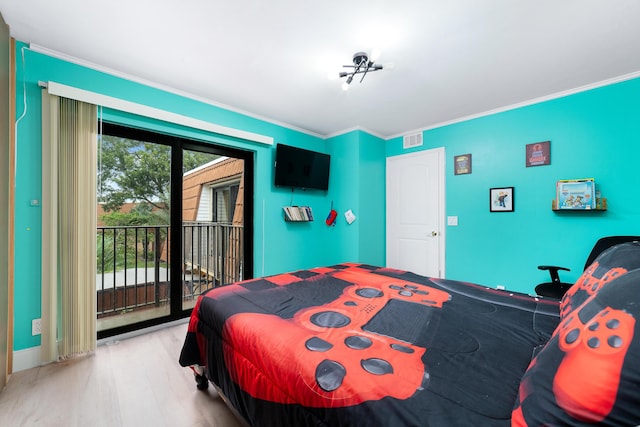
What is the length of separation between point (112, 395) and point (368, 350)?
6.00ft

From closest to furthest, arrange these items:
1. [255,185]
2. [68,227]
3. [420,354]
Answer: [420,354]
[68,227]
[255,185]

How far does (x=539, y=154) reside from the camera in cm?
283

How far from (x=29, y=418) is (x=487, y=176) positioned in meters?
4.39

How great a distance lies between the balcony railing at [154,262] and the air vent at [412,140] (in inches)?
108

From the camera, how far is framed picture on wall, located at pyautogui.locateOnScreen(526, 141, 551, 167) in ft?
9.13

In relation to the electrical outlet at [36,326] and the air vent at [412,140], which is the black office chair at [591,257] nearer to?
the air vent at [412,140]

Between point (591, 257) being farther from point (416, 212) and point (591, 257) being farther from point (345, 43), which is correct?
point (345, 43)

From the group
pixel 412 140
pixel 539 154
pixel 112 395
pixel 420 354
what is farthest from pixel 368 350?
pixel 412 140

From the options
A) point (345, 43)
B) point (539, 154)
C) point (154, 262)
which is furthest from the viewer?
point (154, 262)

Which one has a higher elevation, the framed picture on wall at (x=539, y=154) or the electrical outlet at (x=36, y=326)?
the framed picture on wall at (x=539, y=154)

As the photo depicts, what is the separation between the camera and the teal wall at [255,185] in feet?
6.50

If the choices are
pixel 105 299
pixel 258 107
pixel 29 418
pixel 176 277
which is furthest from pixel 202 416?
pixel 258 107

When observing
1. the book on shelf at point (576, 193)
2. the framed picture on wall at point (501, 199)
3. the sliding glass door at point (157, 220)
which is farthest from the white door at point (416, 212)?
the sliding glass door at point (157, 220)

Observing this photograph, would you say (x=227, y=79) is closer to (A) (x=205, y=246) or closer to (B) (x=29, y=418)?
(A) (x=205, y=246)
